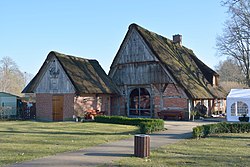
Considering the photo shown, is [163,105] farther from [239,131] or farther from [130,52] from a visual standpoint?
[239,131]

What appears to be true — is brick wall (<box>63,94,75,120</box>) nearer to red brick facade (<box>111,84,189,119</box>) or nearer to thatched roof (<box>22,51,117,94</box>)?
thatched roof (<box>22,51,117,94</box>)

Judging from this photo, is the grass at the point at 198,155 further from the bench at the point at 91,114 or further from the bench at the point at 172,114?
the bench at the point at 172,114

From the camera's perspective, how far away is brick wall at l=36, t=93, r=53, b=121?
28.5 metres

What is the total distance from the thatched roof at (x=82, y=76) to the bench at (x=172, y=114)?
17.9 feet

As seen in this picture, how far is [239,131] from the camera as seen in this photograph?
60.9 feet

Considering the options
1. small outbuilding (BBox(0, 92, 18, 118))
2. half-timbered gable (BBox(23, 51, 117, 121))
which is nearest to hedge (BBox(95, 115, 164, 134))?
half-timbered gable (BBox(23, 51, 117, 121))

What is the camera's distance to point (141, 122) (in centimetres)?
1919

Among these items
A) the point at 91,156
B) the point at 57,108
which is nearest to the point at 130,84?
the point at 57,108

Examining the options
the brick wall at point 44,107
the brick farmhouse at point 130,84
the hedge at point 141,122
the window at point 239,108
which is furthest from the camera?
the brick wall at point 44,107

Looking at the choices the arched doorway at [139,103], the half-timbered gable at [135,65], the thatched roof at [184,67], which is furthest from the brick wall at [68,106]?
the thatched roof at [184,67]

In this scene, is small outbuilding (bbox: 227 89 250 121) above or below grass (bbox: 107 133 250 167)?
above

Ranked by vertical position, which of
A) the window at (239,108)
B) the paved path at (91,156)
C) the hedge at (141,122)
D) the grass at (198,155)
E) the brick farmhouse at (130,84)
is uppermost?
the brick farmhouse at (130,84)

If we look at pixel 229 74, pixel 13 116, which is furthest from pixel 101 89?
pixel 229 74

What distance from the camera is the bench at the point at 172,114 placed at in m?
28.8
